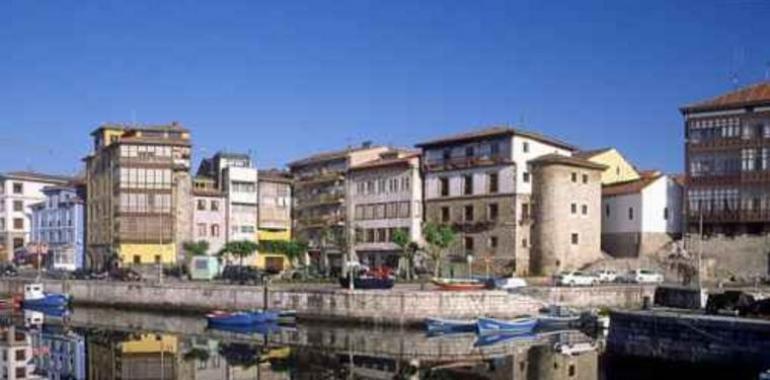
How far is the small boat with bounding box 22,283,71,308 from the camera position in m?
71.1

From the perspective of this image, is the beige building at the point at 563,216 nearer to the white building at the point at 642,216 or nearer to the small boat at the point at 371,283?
the white building at the point at 642,216

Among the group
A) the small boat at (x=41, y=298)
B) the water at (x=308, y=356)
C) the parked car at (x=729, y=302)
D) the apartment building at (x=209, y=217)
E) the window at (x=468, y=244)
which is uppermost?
the apartment building at (x=209, y=217)

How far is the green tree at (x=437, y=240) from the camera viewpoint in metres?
79.1

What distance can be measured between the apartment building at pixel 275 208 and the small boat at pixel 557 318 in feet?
157

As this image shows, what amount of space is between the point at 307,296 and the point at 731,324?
31201 millimetres

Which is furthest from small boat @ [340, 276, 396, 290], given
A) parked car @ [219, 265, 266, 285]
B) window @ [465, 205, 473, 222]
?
window @ [465, 205, 473, 222]

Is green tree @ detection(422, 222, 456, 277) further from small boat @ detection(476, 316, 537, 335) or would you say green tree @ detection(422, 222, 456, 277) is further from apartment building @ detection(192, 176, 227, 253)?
apartment building @ detection(192, 176, 227, 253)

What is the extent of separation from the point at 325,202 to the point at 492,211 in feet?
77.6

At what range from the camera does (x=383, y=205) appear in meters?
91.1

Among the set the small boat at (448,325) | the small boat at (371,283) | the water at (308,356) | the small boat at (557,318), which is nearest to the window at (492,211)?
the small boat at (371,283)

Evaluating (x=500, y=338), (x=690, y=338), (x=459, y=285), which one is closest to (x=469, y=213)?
(x=459, y=285)

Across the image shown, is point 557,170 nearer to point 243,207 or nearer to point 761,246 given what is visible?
point 761,246

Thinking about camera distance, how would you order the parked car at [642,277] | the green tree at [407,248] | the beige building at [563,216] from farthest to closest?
the green tree at [407,248]
the beige building at [563,216]
the parked car at [642,277]

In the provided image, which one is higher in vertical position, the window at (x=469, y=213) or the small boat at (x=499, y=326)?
the window at (x=469, y=213)
